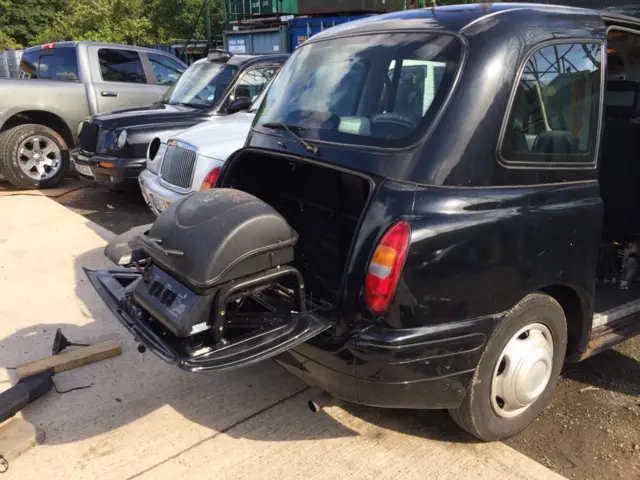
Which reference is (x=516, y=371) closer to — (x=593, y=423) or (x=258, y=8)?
(x=593, y=423)

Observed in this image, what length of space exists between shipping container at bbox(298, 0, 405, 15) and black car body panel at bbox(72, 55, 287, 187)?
12187 millimetres

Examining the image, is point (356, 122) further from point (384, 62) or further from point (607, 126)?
point (607, 126)

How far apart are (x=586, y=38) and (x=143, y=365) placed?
10.3 feet

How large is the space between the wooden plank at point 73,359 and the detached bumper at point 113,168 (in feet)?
11.7

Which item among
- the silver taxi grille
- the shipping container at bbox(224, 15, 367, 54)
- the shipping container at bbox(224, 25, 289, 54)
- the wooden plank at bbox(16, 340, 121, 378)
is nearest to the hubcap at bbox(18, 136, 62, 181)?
the silver taxi grille

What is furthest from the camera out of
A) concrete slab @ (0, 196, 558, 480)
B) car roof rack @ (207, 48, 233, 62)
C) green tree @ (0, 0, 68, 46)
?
green tree @ (0, 0, 68, 46)

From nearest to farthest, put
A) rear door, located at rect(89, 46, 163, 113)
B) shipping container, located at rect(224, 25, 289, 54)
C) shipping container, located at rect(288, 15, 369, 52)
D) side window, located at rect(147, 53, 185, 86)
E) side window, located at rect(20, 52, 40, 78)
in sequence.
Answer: rear door, located at rect(89, 46, 163, 113) < side window, located at rect(20, 52, 40, 78) < side window, located at rect(147, 53, 185, 86) < shipping container, located at rect(288, 15, 369, 52) < shipping container, located at rect(224, 25, 289, 54)

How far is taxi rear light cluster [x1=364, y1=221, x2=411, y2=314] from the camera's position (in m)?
2.34

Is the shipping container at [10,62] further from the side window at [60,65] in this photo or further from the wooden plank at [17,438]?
the wooden plank at [17,438]

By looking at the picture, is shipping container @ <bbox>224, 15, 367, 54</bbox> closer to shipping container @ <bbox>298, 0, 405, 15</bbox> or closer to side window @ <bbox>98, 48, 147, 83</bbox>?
shipping container @ <bbox>298, 0, 405, 15</bbox>

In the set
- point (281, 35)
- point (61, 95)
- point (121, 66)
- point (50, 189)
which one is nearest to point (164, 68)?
point (121, 66)

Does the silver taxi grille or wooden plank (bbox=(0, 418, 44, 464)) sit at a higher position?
the silver taxi grille

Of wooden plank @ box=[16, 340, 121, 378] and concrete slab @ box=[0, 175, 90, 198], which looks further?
concrete slab @ box=[0, 175, 90, 198]

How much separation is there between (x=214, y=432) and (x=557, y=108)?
2.39m
